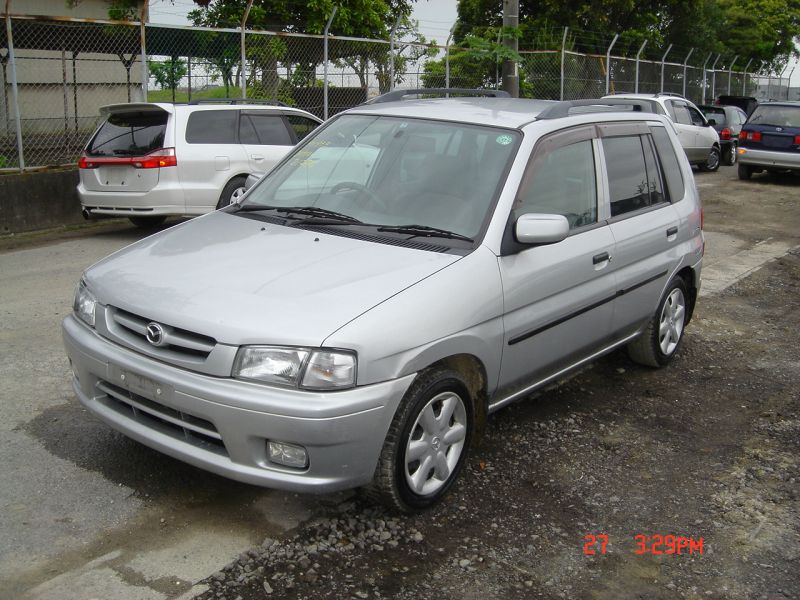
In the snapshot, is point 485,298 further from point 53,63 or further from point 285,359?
point 53,63

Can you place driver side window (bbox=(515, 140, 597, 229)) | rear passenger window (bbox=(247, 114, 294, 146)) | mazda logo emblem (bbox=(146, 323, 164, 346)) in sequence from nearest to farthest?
mazda logo emblem (bbox=(146, 323, 164, 346)), driver side window (bbox=(515, 140, 597, 229)), rear passenger window (bbox=(247, 114, 294, 146))

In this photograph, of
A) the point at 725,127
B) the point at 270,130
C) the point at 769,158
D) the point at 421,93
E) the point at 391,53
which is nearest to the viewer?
the point at 421,93

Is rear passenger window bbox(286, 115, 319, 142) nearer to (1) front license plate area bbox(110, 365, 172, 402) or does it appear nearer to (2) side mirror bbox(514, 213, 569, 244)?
(2) side mirror bbox(514, 213, 569, 244)

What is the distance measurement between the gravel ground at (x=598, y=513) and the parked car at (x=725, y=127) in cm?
1747

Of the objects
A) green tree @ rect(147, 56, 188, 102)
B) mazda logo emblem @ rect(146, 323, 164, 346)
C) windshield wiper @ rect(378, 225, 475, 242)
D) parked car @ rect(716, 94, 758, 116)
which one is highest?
green tree @ rect(147, 56, 188, 102)

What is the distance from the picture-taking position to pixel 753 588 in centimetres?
361

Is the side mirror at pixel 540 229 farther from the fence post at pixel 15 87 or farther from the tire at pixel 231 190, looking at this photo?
the fence post at pixel 15 87

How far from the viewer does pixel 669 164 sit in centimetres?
607

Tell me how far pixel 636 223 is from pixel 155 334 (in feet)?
10.2

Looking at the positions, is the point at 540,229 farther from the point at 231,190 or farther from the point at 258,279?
the point at 231,190

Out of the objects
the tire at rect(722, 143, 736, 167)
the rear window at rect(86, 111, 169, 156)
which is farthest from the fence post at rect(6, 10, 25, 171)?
the tire at rect(722, 143, 736, 167)

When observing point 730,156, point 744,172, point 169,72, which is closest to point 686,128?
point 744,172

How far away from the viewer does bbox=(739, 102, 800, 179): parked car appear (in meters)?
18.5

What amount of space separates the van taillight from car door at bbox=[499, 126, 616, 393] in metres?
6.29
